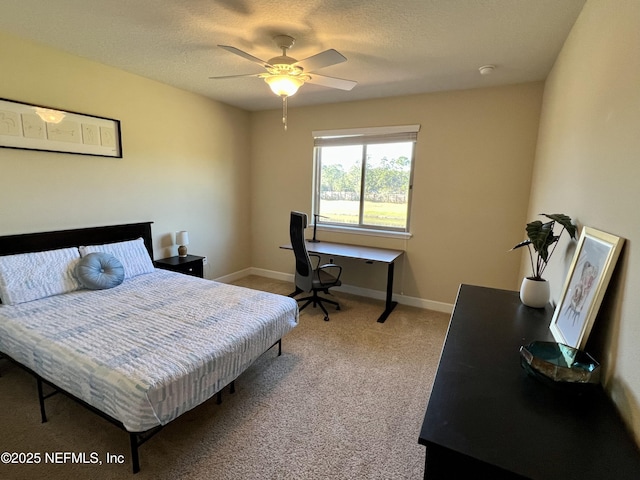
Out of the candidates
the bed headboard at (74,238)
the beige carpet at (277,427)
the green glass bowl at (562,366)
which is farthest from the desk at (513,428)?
the bed headboard at (74,238)

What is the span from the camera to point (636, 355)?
0.91m

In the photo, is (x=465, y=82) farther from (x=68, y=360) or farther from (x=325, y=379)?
(x=68, y=360)

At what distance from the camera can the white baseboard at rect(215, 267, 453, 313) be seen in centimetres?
390

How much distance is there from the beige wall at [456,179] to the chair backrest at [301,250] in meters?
0.98

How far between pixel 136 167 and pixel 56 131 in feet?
2.54

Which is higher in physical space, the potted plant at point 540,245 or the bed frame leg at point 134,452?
the potted plant at point 540,245

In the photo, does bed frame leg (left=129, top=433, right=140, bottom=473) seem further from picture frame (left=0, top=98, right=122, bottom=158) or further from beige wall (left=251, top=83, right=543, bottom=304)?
beige wall (left=251, top=83, right=543, bottom=304)

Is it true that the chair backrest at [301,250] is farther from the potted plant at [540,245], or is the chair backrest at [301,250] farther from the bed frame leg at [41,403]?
the bed frame leg at [41,403]

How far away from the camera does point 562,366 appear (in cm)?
108

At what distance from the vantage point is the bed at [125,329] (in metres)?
1.55

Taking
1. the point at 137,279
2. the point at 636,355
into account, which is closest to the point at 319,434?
the point at 636,355

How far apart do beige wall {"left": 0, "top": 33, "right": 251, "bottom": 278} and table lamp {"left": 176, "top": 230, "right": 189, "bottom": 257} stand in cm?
12

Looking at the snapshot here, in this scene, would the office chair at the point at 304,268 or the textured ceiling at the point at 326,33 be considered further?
the office chair at the point at 304,268

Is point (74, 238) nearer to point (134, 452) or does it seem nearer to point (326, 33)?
point (134, 452)
